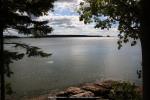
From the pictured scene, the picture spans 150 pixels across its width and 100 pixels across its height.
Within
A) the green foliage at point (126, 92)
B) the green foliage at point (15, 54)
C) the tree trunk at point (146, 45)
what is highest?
the tree trunk at point (146, 45)

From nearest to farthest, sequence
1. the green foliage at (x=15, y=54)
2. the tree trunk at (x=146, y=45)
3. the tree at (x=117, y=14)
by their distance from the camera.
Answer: the tree trunk at (x=146, y=45), the tree at (x=117, y=14), the green foliage at (x=15, y=54)

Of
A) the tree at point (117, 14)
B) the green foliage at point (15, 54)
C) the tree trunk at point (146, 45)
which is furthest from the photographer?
the green foliage at point (15, 54)

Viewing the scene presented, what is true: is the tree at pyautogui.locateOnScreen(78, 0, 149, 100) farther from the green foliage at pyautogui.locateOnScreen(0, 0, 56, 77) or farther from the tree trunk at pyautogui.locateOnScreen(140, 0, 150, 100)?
the tree trunk at pyautogui.locateOnScreen(140, 0, 150, 100)

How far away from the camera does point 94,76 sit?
72000mm

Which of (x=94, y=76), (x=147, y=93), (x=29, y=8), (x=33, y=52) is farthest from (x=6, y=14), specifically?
(x=94, y=76)

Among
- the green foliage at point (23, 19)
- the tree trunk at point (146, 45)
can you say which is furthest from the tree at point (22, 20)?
the tree trunk at point (146, 45)

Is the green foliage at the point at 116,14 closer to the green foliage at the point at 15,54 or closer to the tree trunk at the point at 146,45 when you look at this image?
the green foliage at the point at 15,54

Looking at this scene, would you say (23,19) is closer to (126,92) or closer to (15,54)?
(15,54)

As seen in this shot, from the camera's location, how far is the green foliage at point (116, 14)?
12.9 metres

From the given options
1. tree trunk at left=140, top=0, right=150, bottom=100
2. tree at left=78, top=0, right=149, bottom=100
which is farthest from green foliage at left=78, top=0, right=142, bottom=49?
tree trunk at left=140, top=0, right=150, bottom=100

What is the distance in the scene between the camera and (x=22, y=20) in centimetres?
1628

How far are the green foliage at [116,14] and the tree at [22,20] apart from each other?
2.46 m

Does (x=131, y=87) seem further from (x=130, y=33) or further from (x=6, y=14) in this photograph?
(x=6, y=14)

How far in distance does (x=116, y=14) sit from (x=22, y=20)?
4863mm
